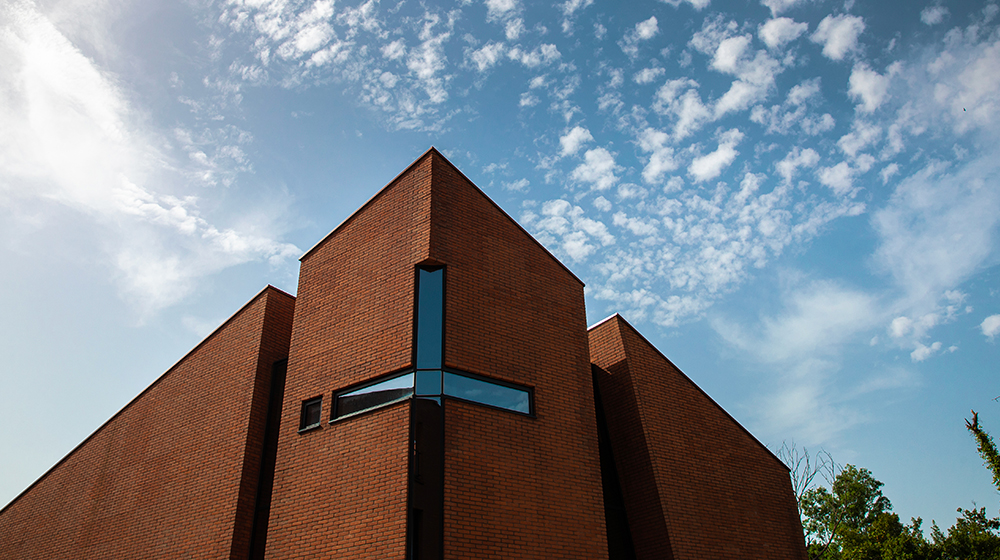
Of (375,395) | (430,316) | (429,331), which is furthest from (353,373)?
(430,316)

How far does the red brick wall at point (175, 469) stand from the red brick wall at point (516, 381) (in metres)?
5.44

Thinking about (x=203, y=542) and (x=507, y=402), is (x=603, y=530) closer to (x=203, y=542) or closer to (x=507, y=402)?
(x=507, y=402)

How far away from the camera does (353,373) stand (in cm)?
1112

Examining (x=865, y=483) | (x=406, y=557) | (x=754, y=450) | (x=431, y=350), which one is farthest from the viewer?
(x=865, y=483)

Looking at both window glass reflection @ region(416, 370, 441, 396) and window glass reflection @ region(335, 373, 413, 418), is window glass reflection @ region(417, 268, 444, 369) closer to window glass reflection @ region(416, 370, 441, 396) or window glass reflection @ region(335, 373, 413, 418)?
window glass reflection @ region(416, 370, 441, 396)

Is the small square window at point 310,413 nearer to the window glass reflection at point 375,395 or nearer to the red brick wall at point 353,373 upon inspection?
the red brick wall at point 353,373

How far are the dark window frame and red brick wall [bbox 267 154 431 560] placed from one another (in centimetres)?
11

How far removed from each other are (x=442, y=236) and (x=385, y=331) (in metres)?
2.18

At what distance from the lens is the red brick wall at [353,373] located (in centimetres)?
952

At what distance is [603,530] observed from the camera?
10844 mm

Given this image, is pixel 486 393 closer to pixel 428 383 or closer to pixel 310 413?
pixel 428 383

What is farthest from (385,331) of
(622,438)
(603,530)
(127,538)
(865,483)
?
(865,483)

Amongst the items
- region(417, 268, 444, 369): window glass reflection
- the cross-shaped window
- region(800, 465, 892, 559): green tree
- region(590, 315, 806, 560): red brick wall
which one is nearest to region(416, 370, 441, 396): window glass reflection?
the cross-shaped window

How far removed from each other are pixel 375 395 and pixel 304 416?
6.24 feet
